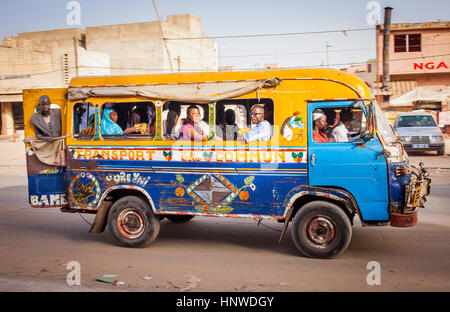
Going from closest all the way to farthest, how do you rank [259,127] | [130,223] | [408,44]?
[259,127]
[130,223]
[408,44]

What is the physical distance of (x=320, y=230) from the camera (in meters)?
5.96

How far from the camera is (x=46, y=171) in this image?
6.98 meters

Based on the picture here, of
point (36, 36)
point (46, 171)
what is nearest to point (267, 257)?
point (46, 171)

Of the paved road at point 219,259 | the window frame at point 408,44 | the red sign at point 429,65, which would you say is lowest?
the paved road at point 219,259

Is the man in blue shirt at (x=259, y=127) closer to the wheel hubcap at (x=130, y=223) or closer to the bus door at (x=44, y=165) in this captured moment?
the wheel hubcap at (x=130, y=223)

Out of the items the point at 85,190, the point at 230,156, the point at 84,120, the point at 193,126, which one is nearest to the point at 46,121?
the point at 84,120

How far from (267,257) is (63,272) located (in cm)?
275

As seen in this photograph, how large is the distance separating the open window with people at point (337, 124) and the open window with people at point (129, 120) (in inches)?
95.0

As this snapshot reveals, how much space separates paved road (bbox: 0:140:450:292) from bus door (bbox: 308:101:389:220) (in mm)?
885

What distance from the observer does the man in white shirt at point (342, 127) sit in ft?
19.2

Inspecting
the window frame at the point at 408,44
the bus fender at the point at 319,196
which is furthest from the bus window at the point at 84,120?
the window frame at the point at 408,44

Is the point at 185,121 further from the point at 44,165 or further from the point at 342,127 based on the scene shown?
the point at 44,165

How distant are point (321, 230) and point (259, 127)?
1.66 m
